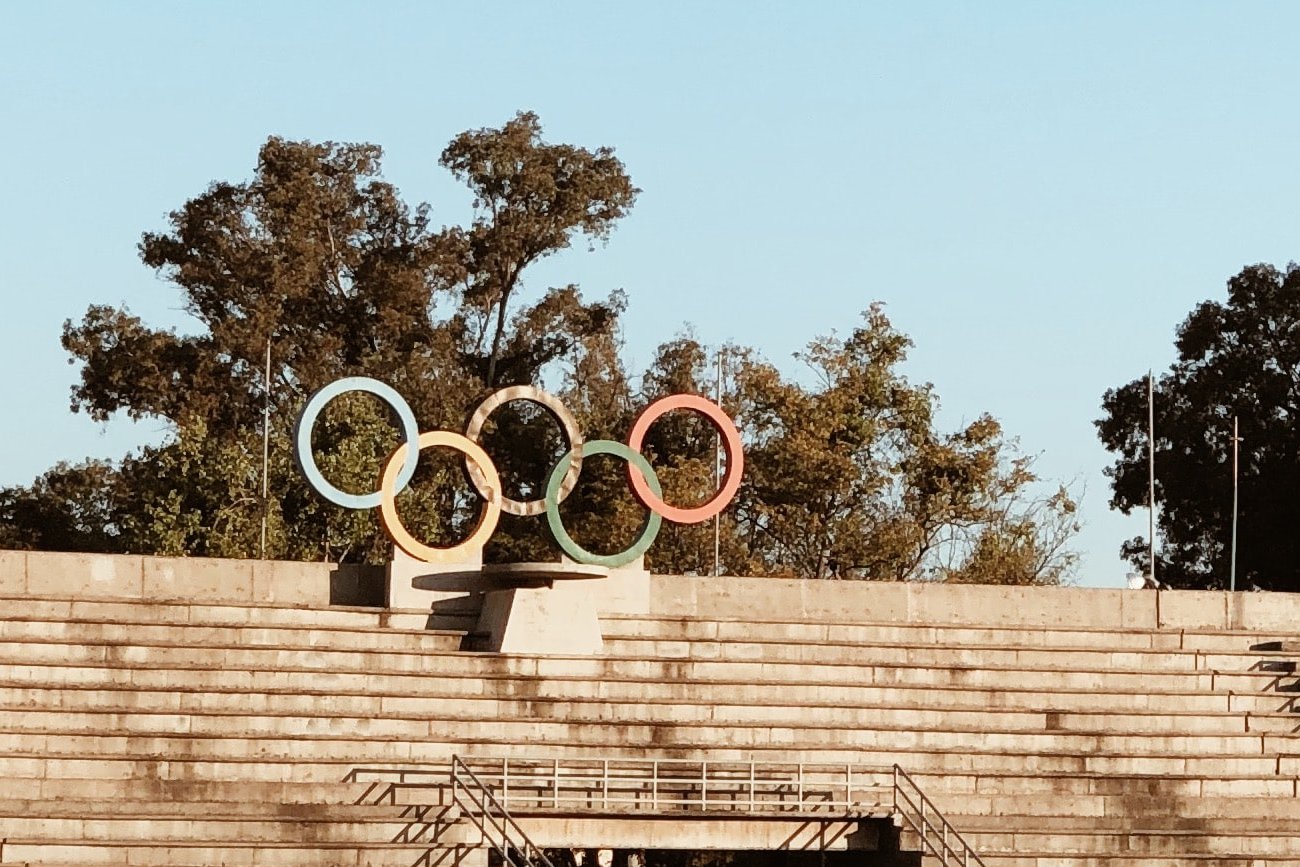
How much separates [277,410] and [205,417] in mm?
1757

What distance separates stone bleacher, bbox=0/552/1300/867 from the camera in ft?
106

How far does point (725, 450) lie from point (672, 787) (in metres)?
6.43

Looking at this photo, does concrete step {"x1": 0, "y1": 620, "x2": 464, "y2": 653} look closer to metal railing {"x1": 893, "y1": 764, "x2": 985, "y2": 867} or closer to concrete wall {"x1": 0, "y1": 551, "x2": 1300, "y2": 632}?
concrete wall {"x1": 0, "y1": 551, "x2": 1300, "y2": 632}

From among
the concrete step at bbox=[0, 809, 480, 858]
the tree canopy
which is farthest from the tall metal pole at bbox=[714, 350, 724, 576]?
the concrete step at bbox=[0, 809, 480, 858]

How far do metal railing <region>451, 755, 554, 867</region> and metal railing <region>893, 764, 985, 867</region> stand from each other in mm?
5015

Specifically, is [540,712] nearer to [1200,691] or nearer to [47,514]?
[1200,691]

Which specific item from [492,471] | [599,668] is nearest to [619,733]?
[599,668]

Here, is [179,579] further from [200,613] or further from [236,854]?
[236,854]

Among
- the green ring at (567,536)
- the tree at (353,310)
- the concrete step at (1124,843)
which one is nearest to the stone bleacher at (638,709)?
the concrete step at (1124,843)

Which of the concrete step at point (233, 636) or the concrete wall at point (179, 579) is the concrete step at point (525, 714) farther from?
the concrete wall at point (179, 579)

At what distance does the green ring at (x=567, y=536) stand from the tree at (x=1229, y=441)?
29169 mm

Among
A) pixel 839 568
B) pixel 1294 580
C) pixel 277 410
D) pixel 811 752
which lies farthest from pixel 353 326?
pixel 811 752

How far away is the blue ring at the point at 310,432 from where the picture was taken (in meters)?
36.1

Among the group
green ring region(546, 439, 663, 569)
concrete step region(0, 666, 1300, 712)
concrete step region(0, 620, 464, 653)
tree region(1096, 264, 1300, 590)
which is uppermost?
tree region(1096, 264, 1300, 590)
